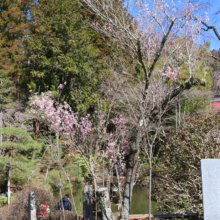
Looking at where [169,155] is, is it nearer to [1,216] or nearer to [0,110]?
[1,216]

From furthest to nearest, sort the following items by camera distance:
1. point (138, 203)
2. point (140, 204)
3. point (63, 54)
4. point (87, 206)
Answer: point (63, 54) → point (138, 203) → point (140, 204) → point (87, 206)

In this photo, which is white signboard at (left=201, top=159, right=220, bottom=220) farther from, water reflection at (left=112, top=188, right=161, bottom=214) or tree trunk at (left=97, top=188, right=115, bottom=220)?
water reflection at (left=112, top=188, right=161, bottom=214)

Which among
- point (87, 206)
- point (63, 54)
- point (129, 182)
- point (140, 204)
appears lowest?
point (140, 204)

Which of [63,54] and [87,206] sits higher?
[63,54]

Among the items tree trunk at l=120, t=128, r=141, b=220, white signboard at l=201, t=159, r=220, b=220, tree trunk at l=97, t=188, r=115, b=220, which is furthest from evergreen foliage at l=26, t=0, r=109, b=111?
white signboard at l=201, t=159, r=220, b=220

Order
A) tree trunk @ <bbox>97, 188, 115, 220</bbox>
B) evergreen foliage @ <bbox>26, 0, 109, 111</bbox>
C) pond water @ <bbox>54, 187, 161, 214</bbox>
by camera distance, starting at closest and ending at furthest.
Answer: tree trunk @ <bbox>97, 188, 115, 220</bbox>, pond water @ <bbox>54, 187, 161, 214</bbox>, evergreen foliage @ <bbox>26, 0, 109, 111</bbox>

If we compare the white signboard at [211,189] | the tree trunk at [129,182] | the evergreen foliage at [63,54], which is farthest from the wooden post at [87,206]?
the evergreen foliage at [63,54]

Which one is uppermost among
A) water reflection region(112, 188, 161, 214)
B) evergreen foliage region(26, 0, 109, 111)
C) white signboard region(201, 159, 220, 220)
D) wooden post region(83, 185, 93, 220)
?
evergreen foliage region(26, 0, 109, 111)

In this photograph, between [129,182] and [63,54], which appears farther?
[63,54]

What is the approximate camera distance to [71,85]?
1164 cm

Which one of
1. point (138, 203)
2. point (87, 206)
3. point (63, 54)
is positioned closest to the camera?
point (87, 206)

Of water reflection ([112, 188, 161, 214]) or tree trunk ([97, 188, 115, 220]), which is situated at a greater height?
tree trunk ([97, 188, 115, 220])

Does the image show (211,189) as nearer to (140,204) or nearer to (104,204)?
(104,204)

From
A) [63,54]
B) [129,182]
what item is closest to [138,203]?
[129,182]
